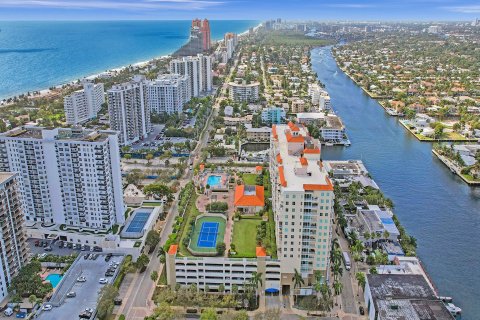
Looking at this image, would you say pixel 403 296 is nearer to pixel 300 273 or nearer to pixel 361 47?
pixel 300 273

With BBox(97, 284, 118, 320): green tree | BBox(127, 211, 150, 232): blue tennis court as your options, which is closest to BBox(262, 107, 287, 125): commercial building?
BBox(127, 211, 150, 232): blue tennis court

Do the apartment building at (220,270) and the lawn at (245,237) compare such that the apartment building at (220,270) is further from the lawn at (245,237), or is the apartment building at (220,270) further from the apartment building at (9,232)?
the apartment building at (9,232)

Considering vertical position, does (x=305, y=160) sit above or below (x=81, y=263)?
above

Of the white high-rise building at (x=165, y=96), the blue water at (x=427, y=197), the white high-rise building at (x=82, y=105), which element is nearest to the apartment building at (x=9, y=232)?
the blue water at (x=427, y=197)

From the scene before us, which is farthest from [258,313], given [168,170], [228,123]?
[228,123]

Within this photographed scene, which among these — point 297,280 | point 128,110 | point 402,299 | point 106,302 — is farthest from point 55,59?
point 402,299

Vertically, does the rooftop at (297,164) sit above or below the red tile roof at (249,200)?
above
